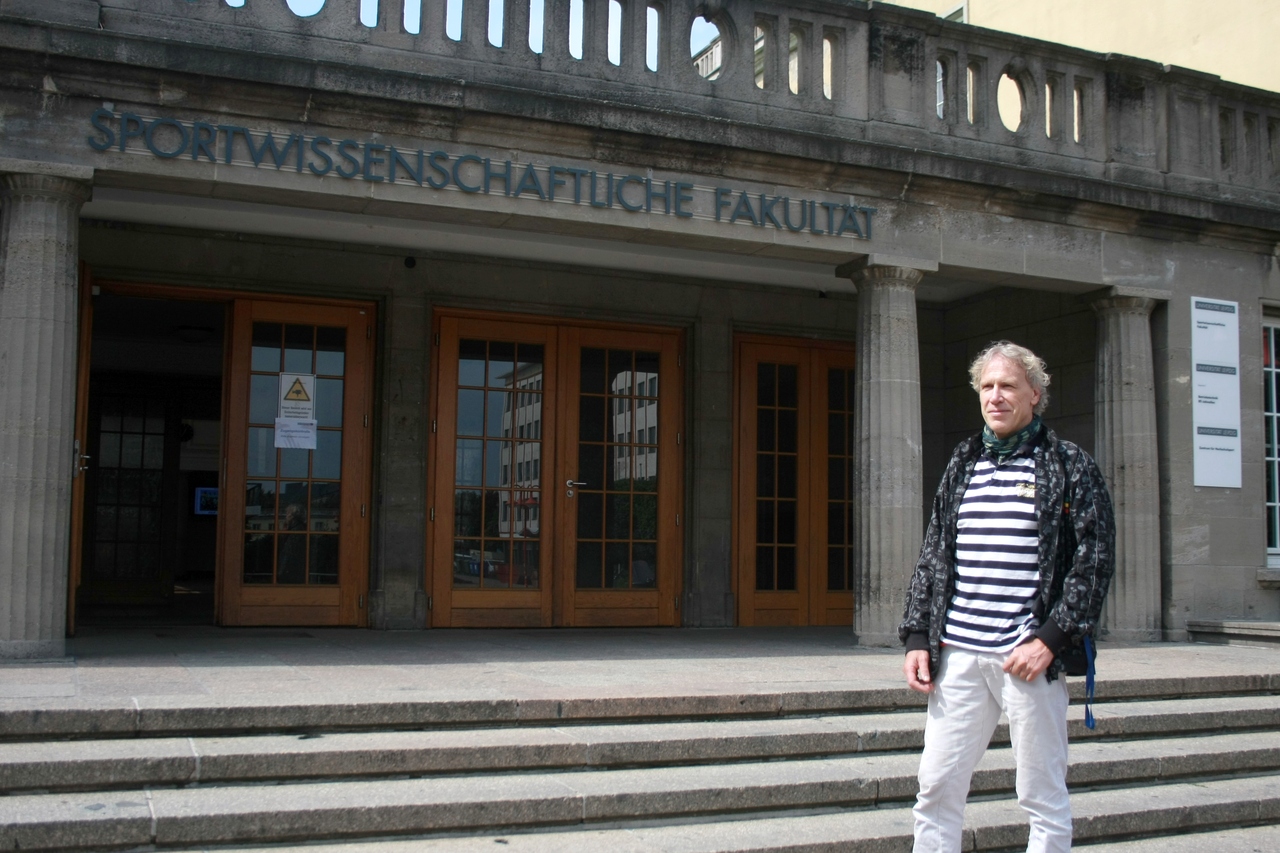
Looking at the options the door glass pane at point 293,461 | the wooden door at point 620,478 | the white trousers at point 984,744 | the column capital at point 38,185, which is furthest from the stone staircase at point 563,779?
the door glass pane at point 293,461

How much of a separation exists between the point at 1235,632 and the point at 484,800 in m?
7.38

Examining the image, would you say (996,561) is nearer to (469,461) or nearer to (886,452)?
(886,452)

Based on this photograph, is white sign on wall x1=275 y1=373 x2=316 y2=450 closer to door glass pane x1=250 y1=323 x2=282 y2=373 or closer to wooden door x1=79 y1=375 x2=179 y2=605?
door glass pane x1=250 y1=323 x2=282 y2=373

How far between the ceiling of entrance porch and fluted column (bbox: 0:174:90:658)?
1218mm

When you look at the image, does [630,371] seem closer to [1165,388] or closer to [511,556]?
[511,556]

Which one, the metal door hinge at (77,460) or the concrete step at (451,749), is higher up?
the metal door hinge at (77,460)

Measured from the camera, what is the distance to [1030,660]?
11.8ft

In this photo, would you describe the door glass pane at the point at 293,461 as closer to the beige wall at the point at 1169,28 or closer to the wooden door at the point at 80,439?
the wooden door at the point at 80,439

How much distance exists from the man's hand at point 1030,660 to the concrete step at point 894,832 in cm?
154

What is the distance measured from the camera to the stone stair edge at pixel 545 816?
4379 mm

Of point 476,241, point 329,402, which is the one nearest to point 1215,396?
point 476,241

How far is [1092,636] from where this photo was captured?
377 cm

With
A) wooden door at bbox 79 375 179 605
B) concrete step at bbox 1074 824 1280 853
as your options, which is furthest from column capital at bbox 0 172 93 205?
wooden door at bbox 79 375 179 605

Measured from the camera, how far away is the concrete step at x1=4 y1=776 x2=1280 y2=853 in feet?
15.2
